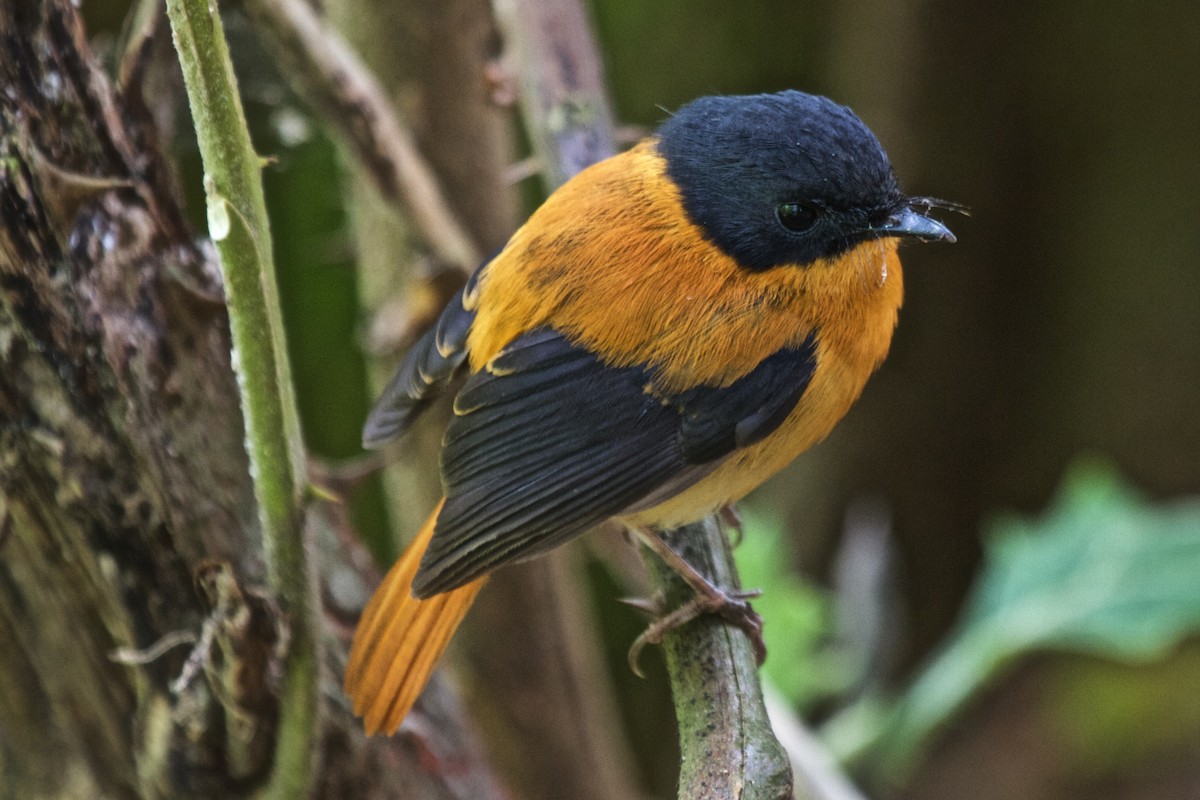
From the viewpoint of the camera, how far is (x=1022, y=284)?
3.92 metres

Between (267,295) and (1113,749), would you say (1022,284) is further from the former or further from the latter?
(267,295)

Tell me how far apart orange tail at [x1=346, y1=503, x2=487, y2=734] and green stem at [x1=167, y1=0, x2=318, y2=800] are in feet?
0.42

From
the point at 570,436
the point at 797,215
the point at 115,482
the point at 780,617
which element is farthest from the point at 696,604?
the point at 780,617

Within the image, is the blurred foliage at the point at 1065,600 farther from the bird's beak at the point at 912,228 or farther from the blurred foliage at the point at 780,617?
the bird's beak at the point at 912,228

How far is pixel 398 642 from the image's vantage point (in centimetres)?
172

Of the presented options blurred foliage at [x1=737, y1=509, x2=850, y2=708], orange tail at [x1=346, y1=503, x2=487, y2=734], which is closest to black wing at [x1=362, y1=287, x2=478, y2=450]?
orange tail at [x1=346, y1=503, x2=487, y2=734]

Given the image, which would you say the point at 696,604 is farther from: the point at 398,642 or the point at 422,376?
the point at 422,376

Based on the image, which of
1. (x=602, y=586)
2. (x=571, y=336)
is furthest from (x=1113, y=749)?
(x=571, y=336)

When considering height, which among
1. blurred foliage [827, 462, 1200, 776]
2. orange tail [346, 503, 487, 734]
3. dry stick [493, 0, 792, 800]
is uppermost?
dry stick [493, 0, 792, 800]

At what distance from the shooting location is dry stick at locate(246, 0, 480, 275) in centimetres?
196

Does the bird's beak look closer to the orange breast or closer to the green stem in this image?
the orange breast

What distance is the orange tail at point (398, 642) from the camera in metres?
1.71

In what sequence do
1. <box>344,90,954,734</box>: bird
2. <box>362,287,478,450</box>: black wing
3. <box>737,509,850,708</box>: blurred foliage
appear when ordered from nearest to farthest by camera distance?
<box>344,90,954,734</box>: bird
<box>362,287,478,450</box>: black wing
<box>737,509,850,708</box>: blurred foliage

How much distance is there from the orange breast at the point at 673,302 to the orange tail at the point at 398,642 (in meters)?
0.30
